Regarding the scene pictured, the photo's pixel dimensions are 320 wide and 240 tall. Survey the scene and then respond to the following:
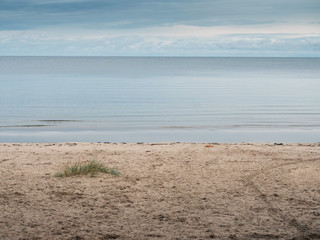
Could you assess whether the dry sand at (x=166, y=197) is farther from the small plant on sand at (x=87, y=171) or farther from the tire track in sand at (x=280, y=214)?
the small plant on sand at (x=87, y=171)

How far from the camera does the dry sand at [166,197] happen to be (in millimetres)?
5547

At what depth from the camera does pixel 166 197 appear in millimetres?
6977

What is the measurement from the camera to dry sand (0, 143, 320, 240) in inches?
218

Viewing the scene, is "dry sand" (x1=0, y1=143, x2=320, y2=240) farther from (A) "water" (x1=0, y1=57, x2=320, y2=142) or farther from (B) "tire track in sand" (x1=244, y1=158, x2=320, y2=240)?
(A) "water" (x1=0, y1=57, x2=320, y2=142)

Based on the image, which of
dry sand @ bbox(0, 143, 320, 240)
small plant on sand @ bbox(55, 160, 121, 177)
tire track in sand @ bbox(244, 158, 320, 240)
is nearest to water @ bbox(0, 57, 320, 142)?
dry sand @ bbox(0, 143, 320, 240)

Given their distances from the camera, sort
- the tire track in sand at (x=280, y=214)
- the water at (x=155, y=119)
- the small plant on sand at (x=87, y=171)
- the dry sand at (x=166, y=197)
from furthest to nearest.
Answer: the water at (x=155, y=119) < the small plant on sand at (x=87, y=171) < the dry sand at (x=166, y=197) < the tire track in sand at (x=280, y=214)

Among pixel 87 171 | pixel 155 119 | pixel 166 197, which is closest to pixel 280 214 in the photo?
pixel 166 197

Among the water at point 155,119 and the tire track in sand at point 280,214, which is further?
the water at point 155,119

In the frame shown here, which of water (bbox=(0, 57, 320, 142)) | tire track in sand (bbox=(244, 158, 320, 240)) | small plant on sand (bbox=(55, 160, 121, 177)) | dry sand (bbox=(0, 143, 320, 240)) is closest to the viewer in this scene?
tire track in sand (bbox=(244, 158, 320, 240))

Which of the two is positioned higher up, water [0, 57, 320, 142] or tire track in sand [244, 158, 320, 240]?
water [0, 57, 320, 142]

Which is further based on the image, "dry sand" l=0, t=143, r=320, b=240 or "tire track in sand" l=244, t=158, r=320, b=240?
"dry sand" l=0, t=143, r=320, b=240

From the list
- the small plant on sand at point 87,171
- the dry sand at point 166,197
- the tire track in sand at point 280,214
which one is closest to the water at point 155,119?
the dry sand at point 166,197

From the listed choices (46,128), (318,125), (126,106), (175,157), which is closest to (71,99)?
(126,106)

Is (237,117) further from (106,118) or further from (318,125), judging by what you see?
(106,118)
